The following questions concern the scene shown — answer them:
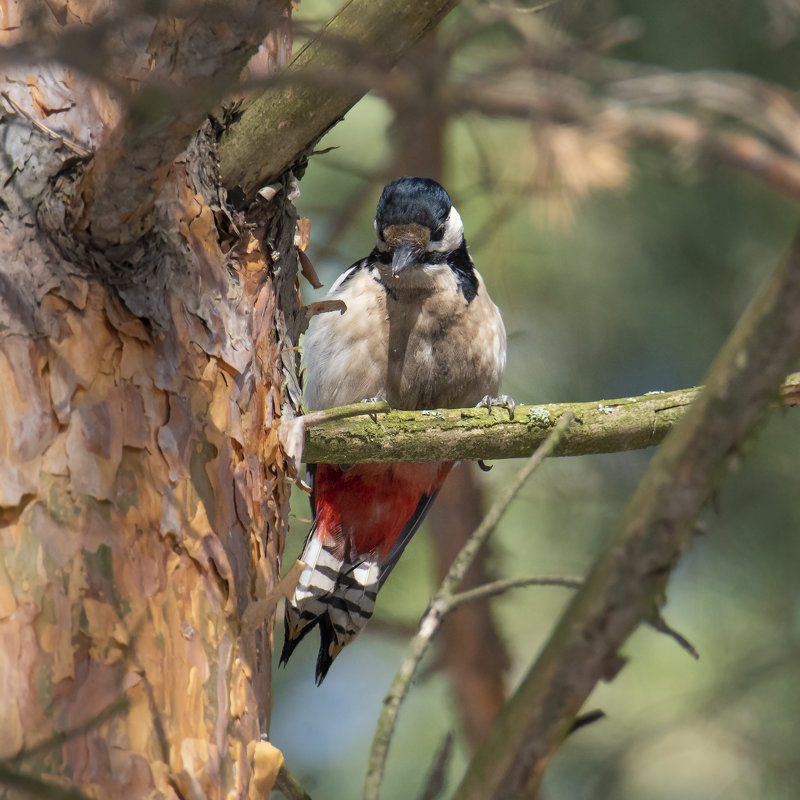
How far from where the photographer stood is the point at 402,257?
3.35 metres

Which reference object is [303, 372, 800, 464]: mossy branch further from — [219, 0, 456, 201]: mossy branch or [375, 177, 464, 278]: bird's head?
[375, 177, 464, 278]: bird's head

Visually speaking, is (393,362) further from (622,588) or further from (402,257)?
(622,588)

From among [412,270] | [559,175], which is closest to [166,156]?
[412,270]

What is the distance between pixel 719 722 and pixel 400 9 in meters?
3.55

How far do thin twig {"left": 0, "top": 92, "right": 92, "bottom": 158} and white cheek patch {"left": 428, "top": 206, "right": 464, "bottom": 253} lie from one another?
1.91 meters

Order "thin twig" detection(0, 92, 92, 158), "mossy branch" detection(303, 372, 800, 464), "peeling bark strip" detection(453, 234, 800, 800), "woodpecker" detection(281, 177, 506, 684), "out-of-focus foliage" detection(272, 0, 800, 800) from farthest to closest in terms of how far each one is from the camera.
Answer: "out-of-focus foliage" detection(272, 0, 800, 800) < "woodpecker" detection(281, 177, 506, 684) < "mossy branch" detection(303, 372, 800, 464) < "thin twig" detection(0, 92, 92, 158) < "peeling bark strip" detection(453, 234, 800, 800)

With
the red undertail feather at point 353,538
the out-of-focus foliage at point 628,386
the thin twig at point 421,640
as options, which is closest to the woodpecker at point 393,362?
the red undertail feather at point 353,538

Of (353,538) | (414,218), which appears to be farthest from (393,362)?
(353,538)

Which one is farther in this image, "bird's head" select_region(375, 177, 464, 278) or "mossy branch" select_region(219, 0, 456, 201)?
"bird's head" select_region(375, 177, 464, 278)

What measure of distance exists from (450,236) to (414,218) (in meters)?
0.25

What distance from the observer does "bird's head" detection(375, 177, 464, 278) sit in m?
3.51

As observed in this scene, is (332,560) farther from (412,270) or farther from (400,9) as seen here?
(400,9)

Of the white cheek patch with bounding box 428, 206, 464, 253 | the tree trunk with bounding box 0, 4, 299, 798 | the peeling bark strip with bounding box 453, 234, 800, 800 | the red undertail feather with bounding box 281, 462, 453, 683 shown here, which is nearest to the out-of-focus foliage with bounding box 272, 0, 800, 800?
the white cheek patch with bounding box 428, 206, 464, 253

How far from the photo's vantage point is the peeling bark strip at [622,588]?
100 centimetres
